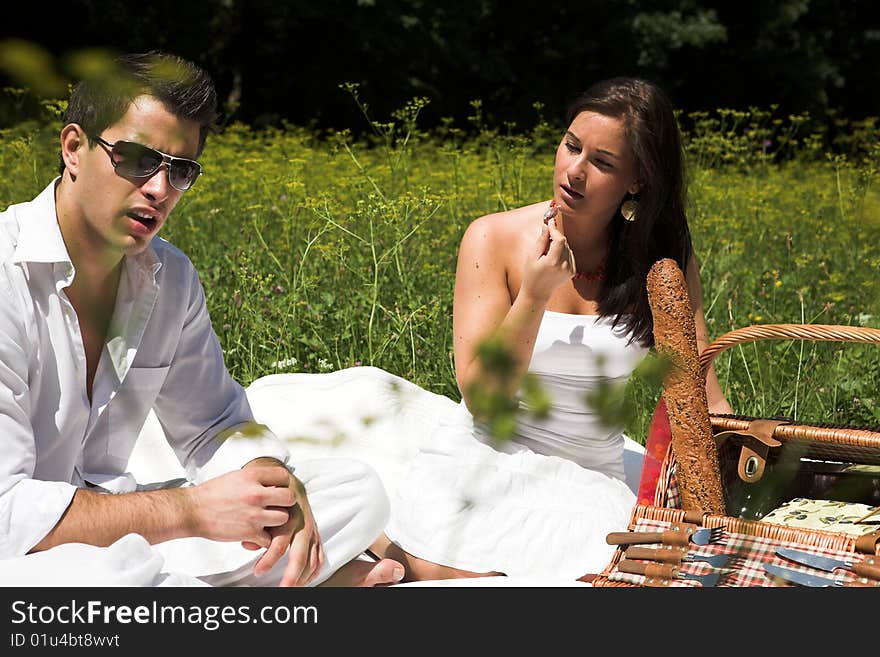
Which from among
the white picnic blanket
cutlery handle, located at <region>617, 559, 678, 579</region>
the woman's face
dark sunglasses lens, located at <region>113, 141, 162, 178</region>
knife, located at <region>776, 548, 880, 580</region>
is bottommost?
the white picnic blanket

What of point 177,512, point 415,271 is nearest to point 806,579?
point 177,512

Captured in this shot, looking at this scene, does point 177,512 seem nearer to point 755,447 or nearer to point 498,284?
point 755,447

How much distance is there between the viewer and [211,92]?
70.4 inches

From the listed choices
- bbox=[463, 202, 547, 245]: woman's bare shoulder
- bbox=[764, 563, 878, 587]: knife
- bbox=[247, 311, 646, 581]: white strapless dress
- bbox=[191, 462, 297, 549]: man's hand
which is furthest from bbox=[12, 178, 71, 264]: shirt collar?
bbox=[764, 563, 878, 587]: knife

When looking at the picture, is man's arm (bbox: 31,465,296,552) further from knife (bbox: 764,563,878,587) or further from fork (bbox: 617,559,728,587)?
knife (bbox: 764,563,878,587)

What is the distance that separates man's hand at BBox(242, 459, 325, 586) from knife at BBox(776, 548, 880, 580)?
78 centimetres

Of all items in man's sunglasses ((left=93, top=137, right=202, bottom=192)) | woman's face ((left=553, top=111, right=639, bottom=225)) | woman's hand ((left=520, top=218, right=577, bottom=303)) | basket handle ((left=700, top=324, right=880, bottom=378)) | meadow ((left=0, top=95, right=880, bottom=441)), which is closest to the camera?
man's sunglasses ((left=93, top=137, right=202, bottom=192))

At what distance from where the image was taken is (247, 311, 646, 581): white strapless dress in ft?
7.84

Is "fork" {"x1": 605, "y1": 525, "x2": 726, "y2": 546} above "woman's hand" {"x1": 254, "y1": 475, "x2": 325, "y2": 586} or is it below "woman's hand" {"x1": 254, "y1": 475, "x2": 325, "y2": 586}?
above

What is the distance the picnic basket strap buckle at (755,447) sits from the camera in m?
1.97

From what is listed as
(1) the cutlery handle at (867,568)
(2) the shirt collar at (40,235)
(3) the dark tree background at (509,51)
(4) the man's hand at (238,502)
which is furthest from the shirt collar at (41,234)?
(3) the dark tree background at (509,51)

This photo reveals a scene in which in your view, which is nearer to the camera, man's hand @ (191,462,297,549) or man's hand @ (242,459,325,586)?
man's hand @ (191,462,297,549)

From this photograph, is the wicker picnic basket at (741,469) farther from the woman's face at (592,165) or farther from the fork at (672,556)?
the woman's face at (592,165)

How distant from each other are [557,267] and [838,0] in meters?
15.9
